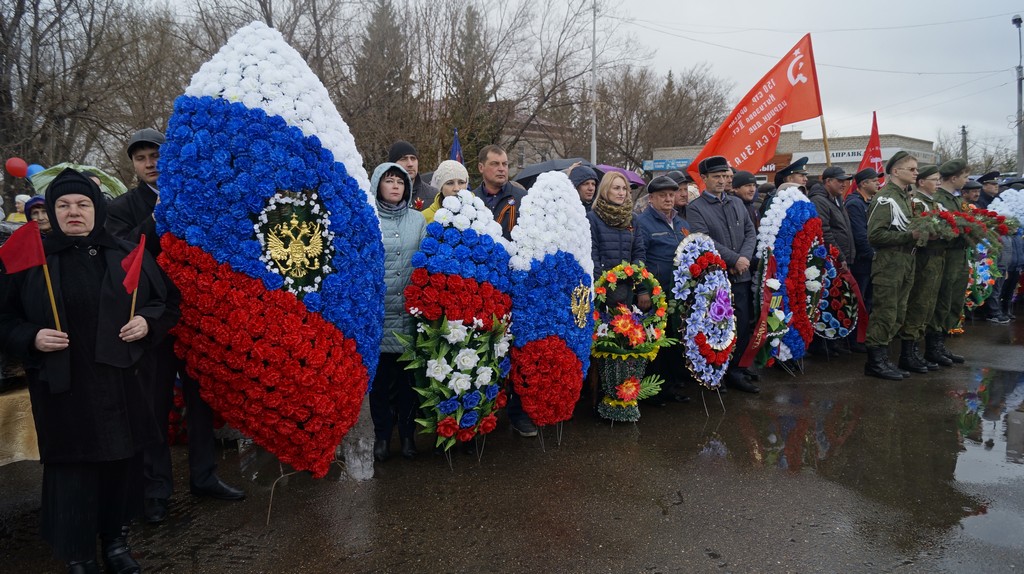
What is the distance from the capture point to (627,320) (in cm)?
467

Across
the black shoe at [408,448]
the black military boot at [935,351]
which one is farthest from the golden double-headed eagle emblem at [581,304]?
the black military boot at [935,351]

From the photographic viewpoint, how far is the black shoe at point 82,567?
271 cm

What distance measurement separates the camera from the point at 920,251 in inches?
254

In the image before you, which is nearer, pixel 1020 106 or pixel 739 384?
pixel 739 384

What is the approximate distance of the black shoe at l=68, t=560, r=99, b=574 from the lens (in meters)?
2.71

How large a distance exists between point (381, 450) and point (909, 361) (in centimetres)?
589

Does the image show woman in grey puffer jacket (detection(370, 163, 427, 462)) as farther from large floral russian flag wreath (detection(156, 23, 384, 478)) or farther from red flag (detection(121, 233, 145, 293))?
red flag (detection(121, 233, 145, 293))

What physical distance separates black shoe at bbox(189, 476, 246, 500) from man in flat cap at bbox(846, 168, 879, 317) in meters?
6.97

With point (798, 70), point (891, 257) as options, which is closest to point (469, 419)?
point (891, 257)

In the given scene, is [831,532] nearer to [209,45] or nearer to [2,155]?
[2,155]

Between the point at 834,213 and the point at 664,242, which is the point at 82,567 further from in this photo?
the point at 834,213

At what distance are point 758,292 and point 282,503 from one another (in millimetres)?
4583

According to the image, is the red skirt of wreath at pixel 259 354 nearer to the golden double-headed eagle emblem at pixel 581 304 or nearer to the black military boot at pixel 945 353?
the golden double-headed eagle emblem at pixel 581 304

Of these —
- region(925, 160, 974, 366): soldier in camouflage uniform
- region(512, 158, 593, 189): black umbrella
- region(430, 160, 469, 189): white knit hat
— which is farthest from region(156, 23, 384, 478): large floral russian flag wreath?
region(925, 160, 974, 366): soldier in camouflage uniform
